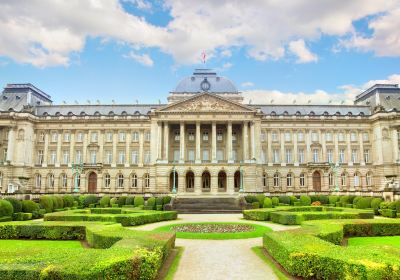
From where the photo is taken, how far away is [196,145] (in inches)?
2608

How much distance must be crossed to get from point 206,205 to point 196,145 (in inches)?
747

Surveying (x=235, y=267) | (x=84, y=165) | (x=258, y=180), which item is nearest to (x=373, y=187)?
(x=258, y=180)

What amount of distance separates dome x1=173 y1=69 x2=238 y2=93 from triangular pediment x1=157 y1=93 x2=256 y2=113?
639cm

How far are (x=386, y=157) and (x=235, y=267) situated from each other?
62.8m

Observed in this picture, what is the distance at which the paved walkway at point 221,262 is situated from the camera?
13.6 m

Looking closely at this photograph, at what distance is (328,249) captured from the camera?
1309 cm

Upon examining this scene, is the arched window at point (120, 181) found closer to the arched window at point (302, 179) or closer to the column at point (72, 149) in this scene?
the column at point (72, 149)

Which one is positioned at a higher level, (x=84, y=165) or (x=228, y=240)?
(x=84, y=165)

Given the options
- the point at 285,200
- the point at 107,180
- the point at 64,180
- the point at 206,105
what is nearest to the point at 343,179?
the point at 285,200

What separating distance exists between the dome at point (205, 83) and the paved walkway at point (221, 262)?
52.9 m

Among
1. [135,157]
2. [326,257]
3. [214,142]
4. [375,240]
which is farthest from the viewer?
[135,157]

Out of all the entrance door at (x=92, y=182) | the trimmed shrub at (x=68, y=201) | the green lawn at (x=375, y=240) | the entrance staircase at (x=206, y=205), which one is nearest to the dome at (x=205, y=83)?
the entrance door at (x=92, y=182)

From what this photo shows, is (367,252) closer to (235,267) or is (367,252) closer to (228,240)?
(235,267)

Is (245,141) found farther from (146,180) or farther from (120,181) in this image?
(120,181)
